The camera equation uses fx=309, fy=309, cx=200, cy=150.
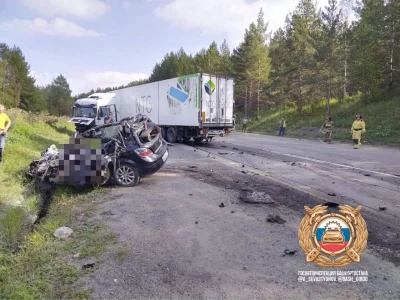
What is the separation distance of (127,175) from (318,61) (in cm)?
2449

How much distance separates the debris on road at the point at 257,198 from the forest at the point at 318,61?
2117cm

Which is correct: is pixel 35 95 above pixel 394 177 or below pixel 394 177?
above

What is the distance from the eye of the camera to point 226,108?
52.7 ft

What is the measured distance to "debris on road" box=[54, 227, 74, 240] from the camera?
175 inches

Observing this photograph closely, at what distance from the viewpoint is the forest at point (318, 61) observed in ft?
76.4

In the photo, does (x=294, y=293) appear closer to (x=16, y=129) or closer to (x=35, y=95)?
(x=16, y=129)

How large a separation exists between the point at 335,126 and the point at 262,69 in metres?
16.8

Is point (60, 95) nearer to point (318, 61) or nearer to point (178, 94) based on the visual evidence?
point (318, 61)

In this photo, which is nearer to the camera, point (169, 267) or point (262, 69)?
point (169, 267)

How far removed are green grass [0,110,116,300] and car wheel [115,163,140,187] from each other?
510 millimetres

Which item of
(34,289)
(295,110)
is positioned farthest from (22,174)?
(295,110)

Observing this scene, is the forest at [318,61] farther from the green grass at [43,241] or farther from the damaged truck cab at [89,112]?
the green grass at [43,241]

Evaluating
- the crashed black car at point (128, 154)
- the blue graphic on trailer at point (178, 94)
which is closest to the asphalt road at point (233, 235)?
the crashed black car at point (128, 154)

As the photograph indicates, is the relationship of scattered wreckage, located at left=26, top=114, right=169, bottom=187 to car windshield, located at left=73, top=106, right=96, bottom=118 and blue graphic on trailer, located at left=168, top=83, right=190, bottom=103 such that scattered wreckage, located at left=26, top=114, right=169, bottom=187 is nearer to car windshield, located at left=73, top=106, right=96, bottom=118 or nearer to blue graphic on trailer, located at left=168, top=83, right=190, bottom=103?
blue graphic on trailer, located at left=168, top=83, right=190, bottom=103
